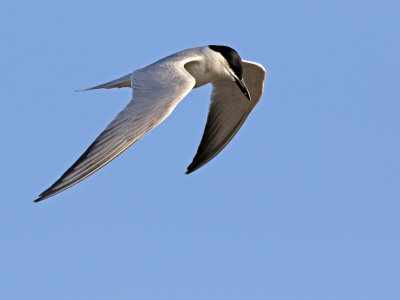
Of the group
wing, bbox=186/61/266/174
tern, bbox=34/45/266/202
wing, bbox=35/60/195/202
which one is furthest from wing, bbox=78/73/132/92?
wing, bbox=186/61/266/174

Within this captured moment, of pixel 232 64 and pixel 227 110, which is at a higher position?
pixel 232 64

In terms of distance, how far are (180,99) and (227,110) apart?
3.84m

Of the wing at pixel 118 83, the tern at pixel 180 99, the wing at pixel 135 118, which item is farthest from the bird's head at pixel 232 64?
the wing at pixel 135 118

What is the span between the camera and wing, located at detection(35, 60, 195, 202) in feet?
25.6

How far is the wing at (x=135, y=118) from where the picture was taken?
25.6ft

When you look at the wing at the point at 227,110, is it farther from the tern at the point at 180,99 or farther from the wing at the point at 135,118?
the wing at the point at 135,118

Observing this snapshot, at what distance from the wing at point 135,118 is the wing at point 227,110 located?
2704mm

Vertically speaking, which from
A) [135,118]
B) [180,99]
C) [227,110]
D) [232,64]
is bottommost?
[135,118]

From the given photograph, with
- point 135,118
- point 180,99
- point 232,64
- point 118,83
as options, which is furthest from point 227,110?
point 135,118

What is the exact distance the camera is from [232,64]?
1155 cm

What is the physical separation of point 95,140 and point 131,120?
487 mm

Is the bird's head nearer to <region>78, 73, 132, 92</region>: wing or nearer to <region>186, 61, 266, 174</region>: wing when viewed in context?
<region>186, 61, 266, 174</region>: wing

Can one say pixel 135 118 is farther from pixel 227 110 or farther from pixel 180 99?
pixel 227 110

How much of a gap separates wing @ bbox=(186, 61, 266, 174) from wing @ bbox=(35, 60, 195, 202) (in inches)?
106
